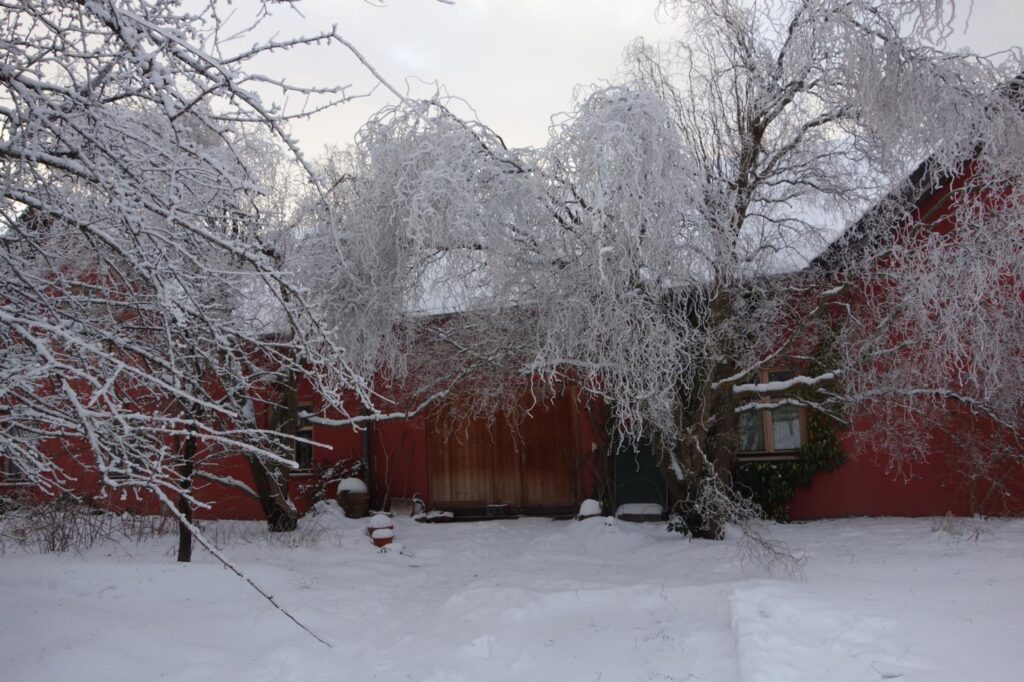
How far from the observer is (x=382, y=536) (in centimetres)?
950

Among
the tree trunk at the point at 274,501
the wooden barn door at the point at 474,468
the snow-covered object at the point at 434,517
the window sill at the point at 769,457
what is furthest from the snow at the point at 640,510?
the tree trunk at the point at 274,501

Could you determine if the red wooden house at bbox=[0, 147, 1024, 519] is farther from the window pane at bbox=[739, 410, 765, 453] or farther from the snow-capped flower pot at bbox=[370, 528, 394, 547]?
the snow-capped flower pot at bbox=[370, 528, 394, 547]

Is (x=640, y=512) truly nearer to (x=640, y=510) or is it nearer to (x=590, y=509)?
(x=640, y=510)

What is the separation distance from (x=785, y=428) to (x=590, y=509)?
9.75 ft

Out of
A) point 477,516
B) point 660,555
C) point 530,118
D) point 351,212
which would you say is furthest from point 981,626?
point 477,516

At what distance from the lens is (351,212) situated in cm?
805

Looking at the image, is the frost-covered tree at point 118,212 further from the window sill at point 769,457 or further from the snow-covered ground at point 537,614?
the window sill at point 769,457

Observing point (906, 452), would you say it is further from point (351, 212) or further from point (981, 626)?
point (351, 212)

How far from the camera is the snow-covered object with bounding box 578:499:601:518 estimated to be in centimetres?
1070

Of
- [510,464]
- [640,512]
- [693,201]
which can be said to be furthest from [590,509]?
[693,201]

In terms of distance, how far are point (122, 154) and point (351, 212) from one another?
402 centimetres

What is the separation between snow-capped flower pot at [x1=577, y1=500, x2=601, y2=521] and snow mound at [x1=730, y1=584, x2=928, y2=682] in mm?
4859

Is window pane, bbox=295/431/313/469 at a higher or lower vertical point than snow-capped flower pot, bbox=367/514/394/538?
higher

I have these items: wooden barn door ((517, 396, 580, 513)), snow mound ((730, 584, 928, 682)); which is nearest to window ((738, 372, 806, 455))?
wooden barn door ((517, 396, 580, 513))
